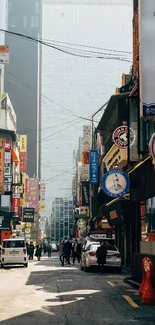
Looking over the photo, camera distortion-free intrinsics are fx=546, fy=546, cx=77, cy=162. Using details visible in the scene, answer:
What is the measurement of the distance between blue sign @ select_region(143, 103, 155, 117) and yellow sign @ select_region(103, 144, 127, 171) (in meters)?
17.7

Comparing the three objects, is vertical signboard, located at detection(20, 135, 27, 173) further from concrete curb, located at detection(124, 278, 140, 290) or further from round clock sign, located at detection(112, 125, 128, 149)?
concrete curb, located at detection(124, 278, 140, 290)

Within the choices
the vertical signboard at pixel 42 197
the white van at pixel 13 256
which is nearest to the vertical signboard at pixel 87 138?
the white van at pixel 13 256

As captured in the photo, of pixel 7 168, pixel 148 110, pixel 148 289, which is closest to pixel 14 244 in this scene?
pixel 148 110

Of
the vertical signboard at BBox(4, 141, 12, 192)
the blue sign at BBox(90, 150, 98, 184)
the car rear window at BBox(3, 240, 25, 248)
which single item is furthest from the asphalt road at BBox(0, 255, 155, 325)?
the vertical signboard at BBox(4, 141, 12, 192)

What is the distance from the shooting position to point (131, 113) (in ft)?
66.2

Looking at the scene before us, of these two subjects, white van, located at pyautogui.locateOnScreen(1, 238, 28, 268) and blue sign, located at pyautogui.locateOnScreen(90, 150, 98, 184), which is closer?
white van, located at pyautogui.locateOnScreen(1, 238, 28, 268)

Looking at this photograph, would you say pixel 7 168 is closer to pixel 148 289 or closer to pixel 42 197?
pixel 148 289

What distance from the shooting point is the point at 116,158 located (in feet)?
123

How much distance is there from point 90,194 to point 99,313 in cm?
5342

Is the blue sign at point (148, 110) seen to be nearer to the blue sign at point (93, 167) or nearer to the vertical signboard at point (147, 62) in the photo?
the vertical signboard at point (147, 62)

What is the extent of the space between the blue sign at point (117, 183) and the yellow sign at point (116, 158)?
32.9ft

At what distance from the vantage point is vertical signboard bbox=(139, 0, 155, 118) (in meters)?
14.2

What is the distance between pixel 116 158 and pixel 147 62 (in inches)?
922

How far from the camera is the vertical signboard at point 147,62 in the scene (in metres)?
14.2
